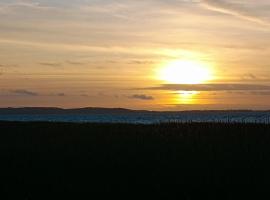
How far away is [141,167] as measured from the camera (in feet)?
51.6

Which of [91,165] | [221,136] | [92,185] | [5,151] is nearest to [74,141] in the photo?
[5,151]

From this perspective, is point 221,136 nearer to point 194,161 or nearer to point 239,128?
point 239,128

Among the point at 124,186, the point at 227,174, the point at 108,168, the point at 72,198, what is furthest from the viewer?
the point at 108,168

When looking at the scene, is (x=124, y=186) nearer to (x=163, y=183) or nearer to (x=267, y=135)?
(x=163, y=183)

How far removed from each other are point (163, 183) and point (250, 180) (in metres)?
2.09

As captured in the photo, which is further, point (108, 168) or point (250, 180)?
point (108, 168)

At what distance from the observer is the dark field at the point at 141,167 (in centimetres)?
1293

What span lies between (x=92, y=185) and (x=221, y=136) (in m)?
11.1

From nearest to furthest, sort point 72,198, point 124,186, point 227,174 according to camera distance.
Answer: point 72,198
point 124,186
point 227,174

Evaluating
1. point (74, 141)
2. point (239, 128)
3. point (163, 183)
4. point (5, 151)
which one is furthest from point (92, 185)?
point (239, 128)

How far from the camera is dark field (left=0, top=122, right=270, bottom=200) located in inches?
509

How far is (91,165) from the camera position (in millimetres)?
16422

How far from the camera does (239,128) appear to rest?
27031 millimetres

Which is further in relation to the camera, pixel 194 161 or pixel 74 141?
pixel 74 141
